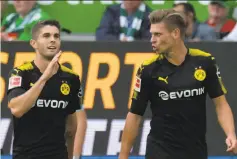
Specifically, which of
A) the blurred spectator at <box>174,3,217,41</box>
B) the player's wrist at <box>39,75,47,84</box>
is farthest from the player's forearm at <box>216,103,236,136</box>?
the blurred spectator at <box>174,3,217,41</box>

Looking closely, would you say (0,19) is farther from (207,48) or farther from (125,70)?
(207,48)

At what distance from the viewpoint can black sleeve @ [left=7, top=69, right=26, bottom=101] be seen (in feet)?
22.8

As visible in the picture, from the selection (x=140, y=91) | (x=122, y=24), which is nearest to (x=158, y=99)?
(x=140, y=91)

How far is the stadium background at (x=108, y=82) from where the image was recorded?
10.2 metres

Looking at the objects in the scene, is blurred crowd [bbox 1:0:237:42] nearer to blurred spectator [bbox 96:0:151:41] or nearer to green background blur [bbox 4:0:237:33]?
blurred spectator [bbox 96:0:151:41]

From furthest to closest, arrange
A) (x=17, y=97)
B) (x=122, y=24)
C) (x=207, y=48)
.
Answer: (x=122, y=24)
(x=207, y=48)
(x=17, y=97)

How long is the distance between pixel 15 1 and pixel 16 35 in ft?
2.62

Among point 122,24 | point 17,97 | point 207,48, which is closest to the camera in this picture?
point 17,97

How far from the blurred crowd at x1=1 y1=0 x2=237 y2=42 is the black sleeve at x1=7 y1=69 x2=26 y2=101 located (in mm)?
4281

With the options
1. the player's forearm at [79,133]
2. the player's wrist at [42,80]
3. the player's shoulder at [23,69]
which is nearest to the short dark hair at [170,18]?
the player's wrist at [42,80]

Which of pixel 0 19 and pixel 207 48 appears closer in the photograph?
pixel 207 48

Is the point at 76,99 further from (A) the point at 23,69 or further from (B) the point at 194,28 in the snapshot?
(B) the point at 194,28

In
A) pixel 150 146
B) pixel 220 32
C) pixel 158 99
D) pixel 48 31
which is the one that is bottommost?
pixel 150 146

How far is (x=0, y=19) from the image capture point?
1227cm
